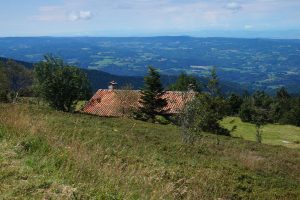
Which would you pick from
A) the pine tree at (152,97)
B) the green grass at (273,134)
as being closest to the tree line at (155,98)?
the pine tree at (152,97)

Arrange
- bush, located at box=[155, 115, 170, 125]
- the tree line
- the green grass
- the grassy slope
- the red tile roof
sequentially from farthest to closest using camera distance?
the red tile roof → bush, located at box=[155, 115, 170, 125] → the green grass → the tree line → the grassy slope

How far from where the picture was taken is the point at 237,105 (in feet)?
288

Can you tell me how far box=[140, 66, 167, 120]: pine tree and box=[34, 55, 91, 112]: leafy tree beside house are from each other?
50.8 feet

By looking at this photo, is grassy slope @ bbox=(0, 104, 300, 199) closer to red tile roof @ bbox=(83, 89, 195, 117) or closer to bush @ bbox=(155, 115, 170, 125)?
bush @ bbox=(155, 115, 170, 125)

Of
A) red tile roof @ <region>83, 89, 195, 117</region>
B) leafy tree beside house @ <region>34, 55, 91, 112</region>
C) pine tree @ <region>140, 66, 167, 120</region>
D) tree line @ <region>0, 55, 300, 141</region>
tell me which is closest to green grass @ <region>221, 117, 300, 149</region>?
tree line @ <region>0, 55, 300, 141</region>

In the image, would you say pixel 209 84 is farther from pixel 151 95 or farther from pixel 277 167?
pixel 151 95

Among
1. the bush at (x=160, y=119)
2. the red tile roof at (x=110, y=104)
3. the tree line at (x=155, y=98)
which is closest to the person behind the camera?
the tree line at (x=155, y=98)

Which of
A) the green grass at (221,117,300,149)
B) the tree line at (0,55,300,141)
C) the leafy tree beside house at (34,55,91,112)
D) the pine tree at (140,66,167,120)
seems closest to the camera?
the tree line at (0,55,300,141)

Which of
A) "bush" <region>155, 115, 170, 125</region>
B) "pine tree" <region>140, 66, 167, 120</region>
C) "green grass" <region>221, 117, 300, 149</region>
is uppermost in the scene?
"pine tree" <region>140, 66, 167, 120</region>

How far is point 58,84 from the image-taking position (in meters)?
42.9

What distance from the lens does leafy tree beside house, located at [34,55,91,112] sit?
42.6m

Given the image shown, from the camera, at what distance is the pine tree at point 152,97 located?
190 feet

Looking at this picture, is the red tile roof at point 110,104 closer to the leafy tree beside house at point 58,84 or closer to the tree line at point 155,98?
the tree line at point 155,98

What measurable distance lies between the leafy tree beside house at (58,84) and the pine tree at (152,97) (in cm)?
1548
